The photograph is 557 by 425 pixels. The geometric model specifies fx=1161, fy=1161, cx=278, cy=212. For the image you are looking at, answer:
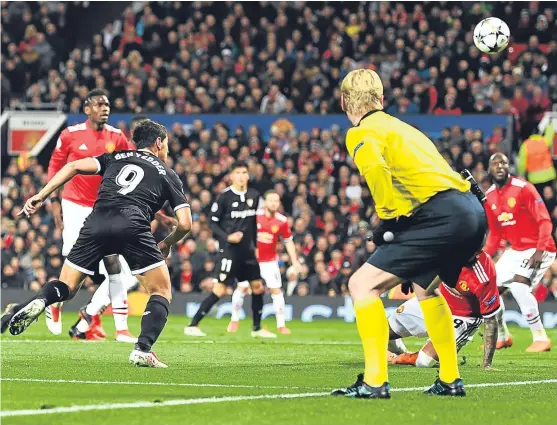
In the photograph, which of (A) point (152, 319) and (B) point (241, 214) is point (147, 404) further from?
(B) point (241, 214)

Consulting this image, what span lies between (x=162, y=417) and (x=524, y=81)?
799 inches

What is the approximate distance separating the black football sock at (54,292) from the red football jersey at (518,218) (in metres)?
6.78

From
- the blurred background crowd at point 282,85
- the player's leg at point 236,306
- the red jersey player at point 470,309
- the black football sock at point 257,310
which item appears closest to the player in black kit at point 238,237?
the black football sock at point 257,310

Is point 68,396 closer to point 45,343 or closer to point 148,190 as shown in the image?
point 148,190

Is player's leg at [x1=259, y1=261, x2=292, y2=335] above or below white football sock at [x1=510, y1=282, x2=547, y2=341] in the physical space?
below

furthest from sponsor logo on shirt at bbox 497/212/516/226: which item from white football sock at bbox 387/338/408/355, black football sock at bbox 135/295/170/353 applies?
black football sock at bbox 135/295/170/353

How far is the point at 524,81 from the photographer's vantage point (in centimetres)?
2525

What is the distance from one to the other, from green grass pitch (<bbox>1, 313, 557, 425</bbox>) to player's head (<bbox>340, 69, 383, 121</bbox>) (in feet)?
6.12

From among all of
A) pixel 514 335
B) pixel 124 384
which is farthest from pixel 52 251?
pixel 124 384

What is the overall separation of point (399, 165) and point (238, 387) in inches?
78.0

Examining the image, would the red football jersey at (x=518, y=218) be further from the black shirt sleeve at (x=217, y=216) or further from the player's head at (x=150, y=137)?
the player's head at (x=150, y=137)

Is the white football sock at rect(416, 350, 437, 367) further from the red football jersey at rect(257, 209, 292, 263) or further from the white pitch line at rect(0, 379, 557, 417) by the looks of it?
the red football jersey at rect(257, 209, 292, 263)

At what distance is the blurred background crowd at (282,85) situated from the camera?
2348 centimetres

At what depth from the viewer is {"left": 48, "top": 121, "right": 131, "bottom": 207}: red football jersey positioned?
13461 millimetres
